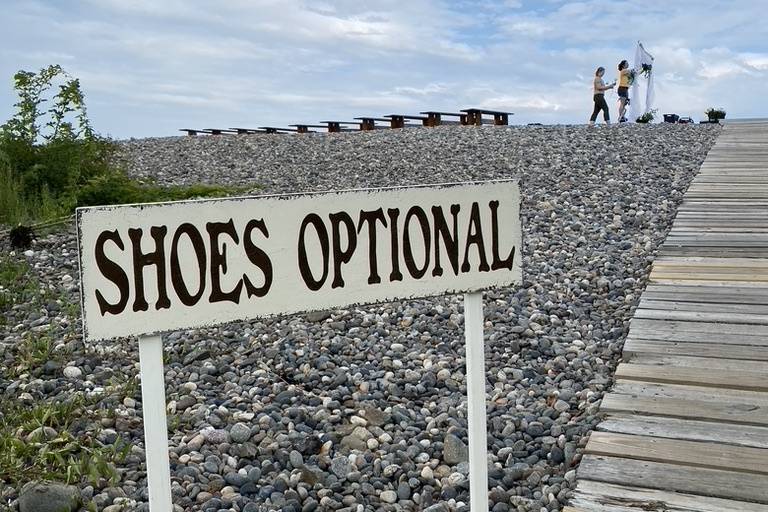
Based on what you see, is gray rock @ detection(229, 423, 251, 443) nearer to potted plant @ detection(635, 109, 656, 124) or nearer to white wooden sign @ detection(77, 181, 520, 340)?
white wooden sign @ detection(77, 181, 520, 340)

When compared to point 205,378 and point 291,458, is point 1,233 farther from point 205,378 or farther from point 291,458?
point 291,458

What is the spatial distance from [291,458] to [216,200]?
59.1 inches

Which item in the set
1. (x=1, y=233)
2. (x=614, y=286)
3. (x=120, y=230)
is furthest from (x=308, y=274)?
(x=1, y=233)

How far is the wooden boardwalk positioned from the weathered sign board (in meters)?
0.82

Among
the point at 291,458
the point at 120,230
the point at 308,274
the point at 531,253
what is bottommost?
the point at 291,458

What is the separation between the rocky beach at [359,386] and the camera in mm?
2975

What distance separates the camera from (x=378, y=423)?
134 inches

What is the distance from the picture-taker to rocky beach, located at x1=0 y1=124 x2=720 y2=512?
2.97m

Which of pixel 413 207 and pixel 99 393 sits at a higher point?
pixel 413 207

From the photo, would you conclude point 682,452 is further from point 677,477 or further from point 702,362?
point 702,362

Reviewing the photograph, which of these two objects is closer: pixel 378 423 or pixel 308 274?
pixel 308 274

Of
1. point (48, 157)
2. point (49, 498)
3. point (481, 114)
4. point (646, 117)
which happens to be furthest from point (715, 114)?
point (49, 498)

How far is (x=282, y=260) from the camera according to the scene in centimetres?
204

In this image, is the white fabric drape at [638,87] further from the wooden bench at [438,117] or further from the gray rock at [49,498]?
the gray rock at [49,498]
